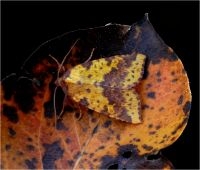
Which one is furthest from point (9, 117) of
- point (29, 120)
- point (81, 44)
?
point (81, 44)

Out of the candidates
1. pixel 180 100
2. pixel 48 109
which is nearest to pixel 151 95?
pixel 180 100

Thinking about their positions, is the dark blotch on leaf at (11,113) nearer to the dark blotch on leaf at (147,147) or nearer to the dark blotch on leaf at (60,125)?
the dark blotch on leaf at (60,125)

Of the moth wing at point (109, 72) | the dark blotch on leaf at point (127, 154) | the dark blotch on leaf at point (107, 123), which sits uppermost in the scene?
the moth wing at point (109, 72)

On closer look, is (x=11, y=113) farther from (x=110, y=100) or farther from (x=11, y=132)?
(x=110, y=100)

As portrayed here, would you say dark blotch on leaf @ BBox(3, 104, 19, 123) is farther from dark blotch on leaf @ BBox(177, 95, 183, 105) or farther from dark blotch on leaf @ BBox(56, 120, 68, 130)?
dark blotch on leaf @ BBox(177, 95, 183, 105)

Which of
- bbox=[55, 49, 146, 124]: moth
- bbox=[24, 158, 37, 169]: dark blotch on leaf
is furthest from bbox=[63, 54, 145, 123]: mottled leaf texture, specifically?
bbox=[24, 158, 37, 169]: dark blotch on leaf

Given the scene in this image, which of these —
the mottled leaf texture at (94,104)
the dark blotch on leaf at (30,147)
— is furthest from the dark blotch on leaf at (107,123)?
the dark blotch on leaf at (30,147)

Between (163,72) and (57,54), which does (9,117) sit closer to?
(57,54)
